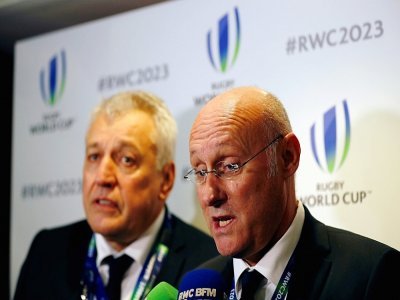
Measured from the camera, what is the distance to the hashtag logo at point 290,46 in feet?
11.3

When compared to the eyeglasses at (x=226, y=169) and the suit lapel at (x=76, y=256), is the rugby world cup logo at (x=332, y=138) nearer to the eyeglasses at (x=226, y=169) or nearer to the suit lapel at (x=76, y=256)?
the eyeglasses at (x=226, y=169)

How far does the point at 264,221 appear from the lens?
2.53 metres

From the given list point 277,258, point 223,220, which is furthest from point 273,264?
point 223,220

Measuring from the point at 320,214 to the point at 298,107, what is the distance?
52cm

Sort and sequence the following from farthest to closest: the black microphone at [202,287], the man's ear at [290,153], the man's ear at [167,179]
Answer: the man's ear at [167,179]
the man's ear at [290,153]
the black microphone at [202,287]

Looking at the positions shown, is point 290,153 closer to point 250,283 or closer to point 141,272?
point 250,283

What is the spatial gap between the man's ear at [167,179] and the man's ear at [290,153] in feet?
3.34

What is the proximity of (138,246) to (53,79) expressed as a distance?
1452 millimetres

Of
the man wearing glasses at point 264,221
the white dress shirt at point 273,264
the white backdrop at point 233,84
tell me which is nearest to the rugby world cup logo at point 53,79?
the white backdrop at point 233,84

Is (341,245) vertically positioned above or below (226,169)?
below

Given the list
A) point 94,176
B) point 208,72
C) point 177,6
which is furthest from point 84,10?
point 94,176

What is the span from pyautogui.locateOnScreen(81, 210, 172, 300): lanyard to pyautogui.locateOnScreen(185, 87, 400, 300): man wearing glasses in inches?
29.0

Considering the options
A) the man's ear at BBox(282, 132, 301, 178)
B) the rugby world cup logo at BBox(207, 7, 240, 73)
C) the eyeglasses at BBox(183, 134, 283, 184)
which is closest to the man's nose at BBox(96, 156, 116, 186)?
the rugby world cup logo at BBox(207, 7, 240, 73)

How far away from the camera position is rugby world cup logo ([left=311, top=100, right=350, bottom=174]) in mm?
3199
